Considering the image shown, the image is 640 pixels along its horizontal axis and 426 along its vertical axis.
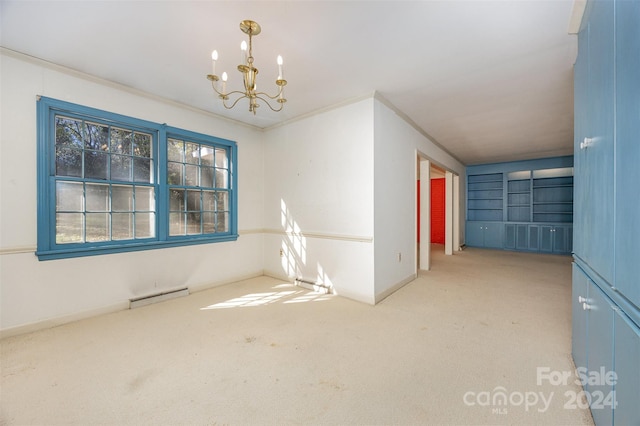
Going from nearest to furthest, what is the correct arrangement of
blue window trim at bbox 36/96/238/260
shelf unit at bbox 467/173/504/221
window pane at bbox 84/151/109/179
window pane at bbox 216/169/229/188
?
blue window trim at bbox 36/96/238/260 < window pane at bbox 84/151/109/179 < window pane at bbox 216/169/229/188 < shelf unit at bbox 467/173/504/221

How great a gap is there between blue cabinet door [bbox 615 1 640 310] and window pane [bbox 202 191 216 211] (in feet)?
13.8

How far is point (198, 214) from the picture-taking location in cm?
384

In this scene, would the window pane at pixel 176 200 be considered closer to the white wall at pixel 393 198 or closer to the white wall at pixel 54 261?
the white wall at pixel 54 261

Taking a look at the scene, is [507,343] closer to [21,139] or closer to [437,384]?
[437,384]

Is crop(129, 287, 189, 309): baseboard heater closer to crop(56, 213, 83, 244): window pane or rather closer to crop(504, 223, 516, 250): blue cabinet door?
crop(56, 213, 83, 244): window pane

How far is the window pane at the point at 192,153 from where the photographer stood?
3.71 metres

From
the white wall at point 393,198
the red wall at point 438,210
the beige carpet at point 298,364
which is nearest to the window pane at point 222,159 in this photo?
the beige carpet at point 298,364

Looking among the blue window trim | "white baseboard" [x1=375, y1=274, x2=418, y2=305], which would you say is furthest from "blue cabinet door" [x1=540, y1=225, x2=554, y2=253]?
the blue window trim

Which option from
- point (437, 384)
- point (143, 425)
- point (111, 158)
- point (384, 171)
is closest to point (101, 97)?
point (111, 158)

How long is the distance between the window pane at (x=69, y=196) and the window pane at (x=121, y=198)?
29 centimetres

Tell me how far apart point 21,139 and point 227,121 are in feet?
7.51

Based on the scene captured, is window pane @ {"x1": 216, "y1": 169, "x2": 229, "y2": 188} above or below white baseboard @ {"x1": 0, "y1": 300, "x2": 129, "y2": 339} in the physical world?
above

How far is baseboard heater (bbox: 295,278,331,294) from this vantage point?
3.60m

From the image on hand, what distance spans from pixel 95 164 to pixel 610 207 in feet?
14.4
